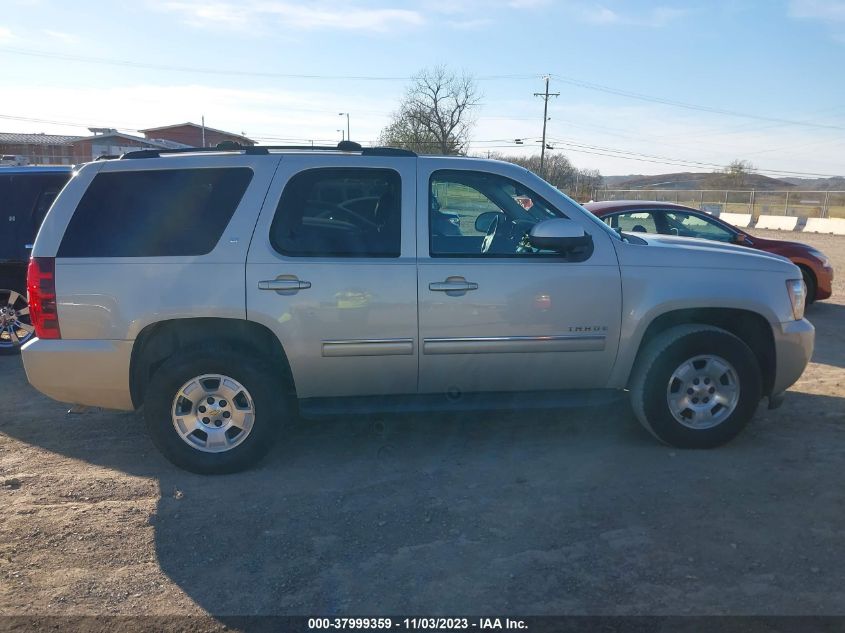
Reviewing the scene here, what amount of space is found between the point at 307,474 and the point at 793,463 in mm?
3284

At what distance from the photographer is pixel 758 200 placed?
143 ft

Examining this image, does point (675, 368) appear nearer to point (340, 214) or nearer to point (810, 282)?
point (340, 214)

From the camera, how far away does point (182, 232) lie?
427 cm

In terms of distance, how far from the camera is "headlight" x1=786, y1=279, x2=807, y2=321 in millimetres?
4746

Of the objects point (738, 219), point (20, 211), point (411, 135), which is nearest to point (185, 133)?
Result: point (411, 135)

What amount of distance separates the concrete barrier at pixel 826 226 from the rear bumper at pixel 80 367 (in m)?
Answer: 32.2

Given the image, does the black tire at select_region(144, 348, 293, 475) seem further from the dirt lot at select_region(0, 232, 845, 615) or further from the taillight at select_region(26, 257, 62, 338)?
the taillight at select_region(26, 257, 62, 338)

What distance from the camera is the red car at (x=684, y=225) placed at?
A: 9.33 metres

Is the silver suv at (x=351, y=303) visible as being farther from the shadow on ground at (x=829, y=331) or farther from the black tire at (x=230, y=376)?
the shadow on ground at (x=829, y=331)

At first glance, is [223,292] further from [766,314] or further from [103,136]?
[103,136]

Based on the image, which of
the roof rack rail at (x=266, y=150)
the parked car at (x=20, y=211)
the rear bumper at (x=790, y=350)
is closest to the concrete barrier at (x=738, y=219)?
the rear bumper at (x=790, y=350)

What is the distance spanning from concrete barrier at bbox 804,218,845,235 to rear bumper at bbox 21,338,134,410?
3219 centimetres

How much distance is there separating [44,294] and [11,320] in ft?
14.6

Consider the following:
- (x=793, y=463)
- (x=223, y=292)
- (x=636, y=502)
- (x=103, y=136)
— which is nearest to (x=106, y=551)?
(x=223, y=292)
